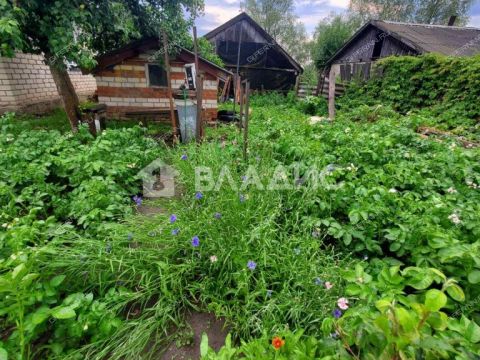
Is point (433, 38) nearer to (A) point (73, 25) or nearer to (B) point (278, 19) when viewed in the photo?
(A) point (73, 25)

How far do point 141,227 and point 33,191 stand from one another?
1298 mm

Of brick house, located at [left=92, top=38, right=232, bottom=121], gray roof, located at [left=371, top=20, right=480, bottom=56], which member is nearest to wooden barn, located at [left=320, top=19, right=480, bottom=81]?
gray roof, located at [left=371, top=20, right=480, bottom=56]

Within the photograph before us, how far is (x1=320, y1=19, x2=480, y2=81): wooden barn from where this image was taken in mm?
9922

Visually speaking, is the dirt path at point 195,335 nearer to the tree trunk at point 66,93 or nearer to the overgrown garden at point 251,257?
the overgrown garden at point 251,257

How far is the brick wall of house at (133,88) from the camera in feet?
21.4

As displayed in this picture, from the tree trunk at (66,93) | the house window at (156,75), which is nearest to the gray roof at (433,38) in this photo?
the house window at (156,75)

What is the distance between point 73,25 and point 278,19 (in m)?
24.4

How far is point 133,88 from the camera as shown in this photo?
674cm

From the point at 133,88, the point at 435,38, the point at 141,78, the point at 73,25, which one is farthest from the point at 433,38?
the point at 73,25

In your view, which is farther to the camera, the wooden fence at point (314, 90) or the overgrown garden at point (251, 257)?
the wooden fence at point (314, 90)

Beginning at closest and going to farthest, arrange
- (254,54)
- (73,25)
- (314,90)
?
(73,25) < (314,90) < (254,54)

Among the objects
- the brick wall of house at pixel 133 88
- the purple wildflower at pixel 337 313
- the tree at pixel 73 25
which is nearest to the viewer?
the purple wildflower at pixel 337 313

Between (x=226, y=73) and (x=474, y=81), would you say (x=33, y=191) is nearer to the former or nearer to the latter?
(x=226, y=73)

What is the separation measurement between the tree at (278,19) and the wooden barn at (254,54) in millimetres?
10718
